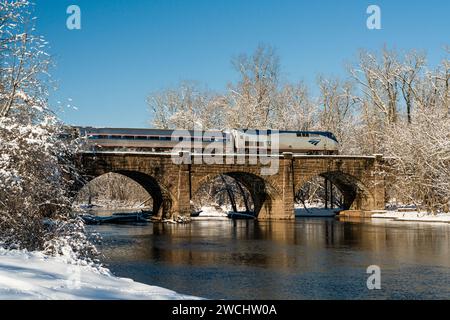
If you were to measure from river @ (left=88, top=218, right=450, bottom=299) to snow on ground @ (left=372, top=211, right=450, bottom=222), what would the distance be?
7991mm

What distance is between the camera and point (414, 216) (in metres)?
44.2

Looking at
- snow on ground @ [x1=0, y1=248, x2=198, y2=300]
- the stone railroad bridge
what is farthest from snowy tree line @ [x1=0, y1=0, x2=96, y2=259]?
the stone railroad bridge

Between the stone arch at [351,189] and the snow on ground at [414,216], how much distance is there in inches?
87.2

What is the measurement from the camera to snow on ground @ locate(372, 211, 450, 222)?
136 ft

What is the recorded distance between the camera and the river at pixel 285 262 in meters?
15.2

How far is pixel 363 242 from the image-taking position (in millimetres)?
28000

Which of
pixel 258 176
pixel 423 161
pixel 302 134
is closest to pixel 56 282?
pixel 258 176

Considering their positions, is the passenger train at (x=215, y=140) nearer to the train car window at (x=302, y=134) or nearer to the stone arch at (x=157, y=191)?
the train car window at (x=302, y=134)

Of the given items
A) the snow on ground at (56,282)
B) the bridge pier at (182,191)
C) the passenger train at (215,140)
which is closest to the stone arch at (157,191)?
the bridge pier at (182,191)
